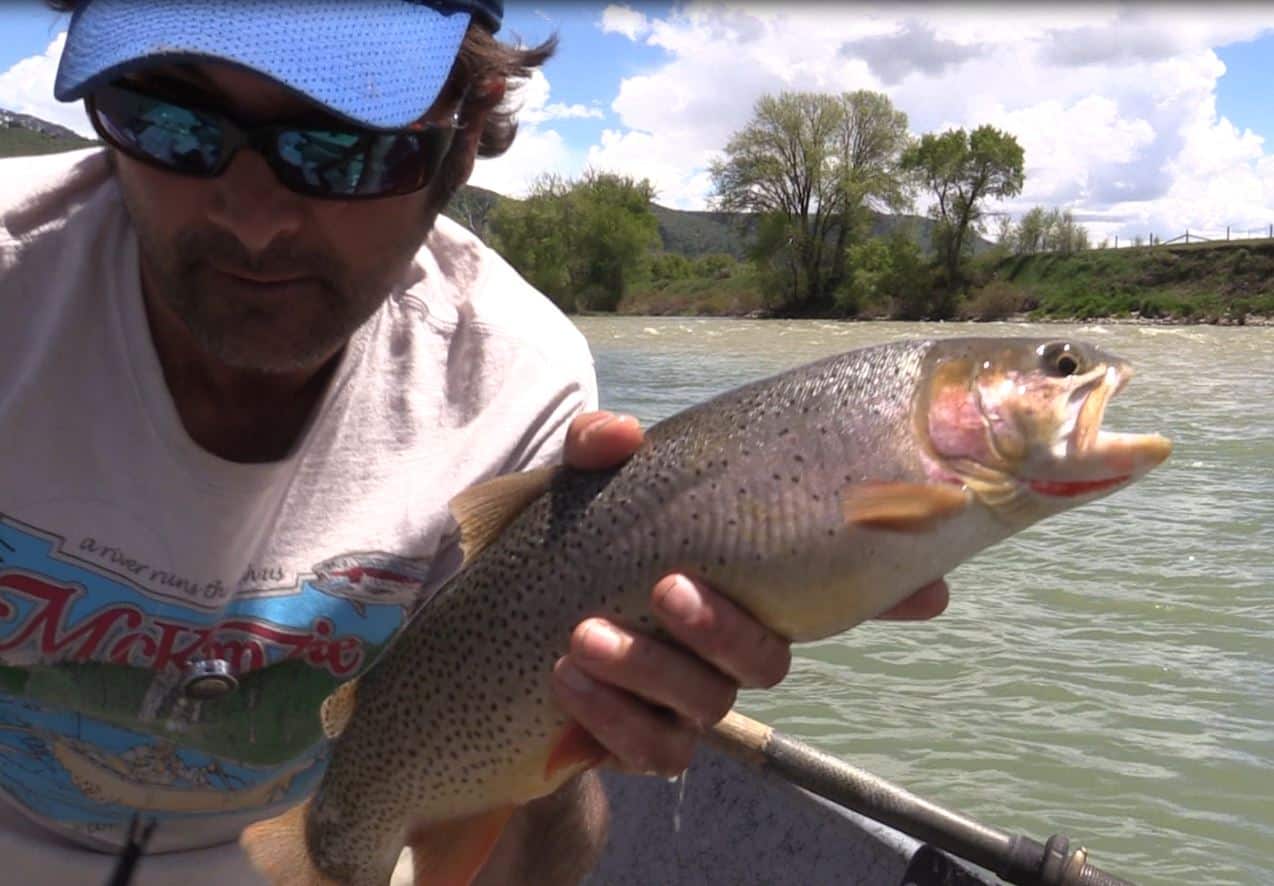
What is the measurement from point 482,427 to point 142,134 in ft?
2.73

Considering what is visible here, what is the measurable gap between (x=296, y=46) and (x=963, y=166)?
59.2m

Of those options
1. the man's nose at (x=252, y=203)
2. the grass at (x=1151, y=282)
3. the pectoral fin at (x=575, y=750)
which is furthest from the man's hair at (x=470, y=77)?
the grass at (x=1151, y=282)

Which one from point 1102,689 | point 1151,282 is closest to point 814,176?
point 1151,282

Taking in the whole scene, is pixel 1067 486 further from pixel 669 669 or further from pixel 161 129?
pixel 161 129

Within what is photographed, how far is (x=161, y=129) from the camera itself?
2047 mm

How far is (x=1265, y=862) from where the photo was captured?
5457 millimetres

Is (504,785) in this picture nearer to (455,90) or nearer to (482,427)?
(482,427)

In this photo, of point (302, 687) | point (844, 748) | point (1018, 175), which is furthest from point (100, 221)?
point (1018, 175)

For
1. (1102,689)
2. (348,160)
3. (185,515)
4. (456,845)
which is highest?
(348,160)

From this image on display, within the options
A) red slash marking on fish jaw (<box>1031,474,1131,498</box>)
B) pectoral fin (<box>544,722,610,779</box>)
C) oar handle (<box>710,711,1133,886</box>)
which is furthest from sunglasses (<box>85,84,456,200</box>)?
oar handle (<box>710,711,1133,886</box>)

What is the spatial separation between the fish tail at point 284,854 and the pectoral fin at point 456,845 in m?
0.20

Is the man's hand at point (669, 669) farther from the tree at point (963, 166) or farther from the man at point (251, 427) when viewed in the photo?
the tree at point (963, 166)

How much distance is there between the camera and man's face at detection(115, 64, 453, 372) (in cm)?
207

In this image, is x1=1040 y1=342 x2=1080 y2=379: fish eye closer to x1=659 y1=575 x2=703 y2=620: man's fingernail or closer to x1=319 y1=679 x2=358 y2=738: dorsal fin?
x1=659 y1=575 x2=703 y2=620: man's fingernail
